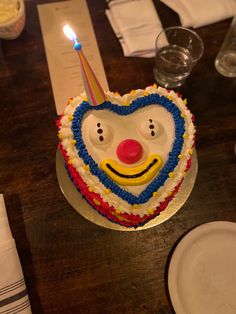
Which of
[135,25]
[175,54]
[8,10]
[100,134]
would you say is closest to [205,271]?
[100,134]

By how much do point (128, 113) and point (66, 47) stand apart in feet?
1.30

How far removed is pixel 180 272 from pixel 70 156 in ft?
1.22

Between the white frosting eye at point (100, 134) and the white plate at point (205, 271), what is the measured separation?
11.9 inches

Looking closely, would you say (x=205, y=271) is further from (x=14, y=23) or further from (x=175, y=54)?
(x=14, y=23)

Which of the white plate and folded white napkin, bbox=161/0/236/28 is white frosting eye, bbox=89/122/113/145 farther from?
folded white napkin, bbox=161/0/236/28

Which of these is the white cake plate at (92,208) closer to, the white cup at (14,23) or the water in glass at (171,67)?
the water in glass at (171,67)

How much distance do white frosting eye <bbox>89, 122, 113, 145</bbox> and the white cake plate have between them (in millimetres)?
164

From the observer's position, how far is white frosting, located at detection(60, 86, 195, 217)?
74 centimetres

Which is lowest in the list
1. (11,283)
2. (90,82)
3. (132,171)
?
(11,283)

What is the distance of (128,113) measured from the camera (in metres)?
0.80

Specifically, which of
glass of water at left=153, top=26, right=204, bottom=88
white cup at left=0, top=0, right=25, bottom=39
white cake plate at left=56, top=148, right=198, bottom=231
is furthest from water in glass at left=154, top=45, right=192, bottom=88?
Answer: white cup at left=0, top=0, right=25, bottom=39

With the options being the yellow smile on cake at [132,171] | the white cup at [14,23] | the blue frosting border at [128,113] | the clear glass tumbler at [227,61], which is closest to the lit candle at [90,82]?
the blue frosting border at [128,113]

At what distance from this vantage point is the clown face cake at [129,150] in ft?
2.41

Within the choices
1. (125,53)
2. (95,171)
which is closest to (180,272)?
(95,171)
